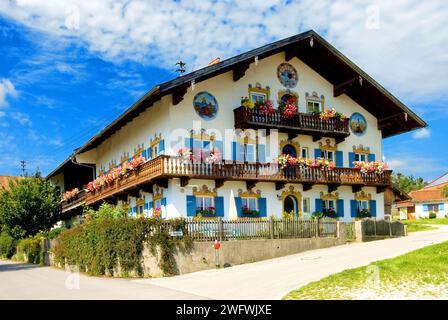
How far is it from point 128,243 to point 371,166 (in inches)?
695

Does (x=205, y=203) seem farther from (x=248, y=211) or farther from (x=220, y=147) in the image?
(x=220, y=147)

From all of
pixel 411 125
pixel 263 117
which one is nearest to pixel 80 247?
pixel 263 117

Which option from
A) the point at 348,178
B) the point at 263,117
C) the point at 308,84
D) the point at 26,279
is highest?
the point at 308,84

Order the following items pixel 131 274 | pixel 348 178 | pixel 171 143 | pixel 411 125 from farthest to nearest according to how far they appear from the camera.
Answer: pixel 411 125, pixel 348 178, pixel 171 143, pixel 131 274

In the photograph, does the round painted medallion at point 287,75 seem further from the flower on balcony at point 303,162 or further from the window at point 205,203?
the window at point 205,203

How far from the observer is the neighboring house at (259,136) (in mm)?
29578

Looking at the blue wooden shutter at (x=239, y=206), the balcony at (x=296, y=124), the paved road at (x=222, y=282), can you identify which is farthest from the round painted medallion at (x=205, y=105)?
the paved road at (x=222, y=282)

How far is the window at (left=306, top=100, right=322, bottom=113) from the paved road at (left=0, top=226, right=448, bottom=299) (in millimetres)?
11995

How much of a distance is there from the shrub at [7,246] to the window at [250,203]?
19996 mm

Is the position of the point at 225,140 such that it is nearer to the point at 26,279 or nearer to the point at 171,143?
the point at 171,143

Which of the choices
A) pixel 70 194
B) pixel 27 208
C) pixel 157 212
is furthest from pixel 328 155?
pixel 27 208

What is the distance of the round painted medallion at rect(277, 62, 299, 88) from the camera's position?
34.0 meters
